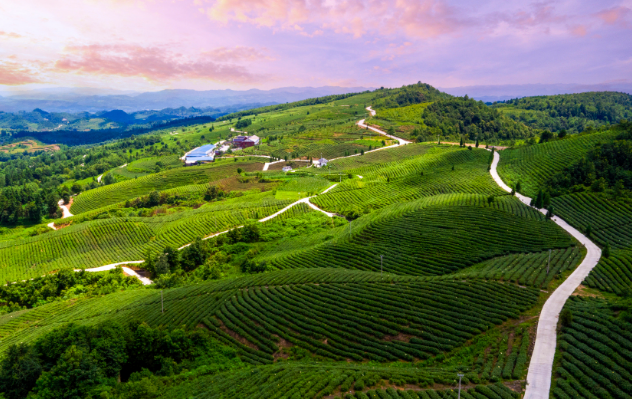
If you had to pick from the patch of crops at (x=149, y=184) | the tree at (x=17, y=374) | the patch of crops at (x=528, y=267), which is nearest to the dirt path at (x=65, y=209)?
the patch of crops at (x=149, y=184)

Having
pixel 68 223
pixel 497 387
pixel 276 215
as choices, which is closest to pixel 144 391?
pixel 497 387

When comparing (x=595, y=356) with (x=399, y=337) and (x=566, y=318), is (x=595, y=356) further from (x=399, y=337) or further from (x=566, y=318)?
(x=399, y=337)

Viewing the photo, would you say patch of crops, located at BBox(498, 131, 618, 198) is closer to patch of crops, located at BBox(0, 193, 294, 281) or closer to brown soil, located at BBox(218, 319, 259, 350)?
patch of crops, located at BBox(0, 193, 294, 281)

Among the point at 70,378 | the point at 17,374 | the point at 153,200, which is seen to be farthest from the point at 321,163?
the point at 17,374

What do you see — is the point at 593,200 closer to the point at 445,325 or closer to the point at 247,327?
the point at 445,325

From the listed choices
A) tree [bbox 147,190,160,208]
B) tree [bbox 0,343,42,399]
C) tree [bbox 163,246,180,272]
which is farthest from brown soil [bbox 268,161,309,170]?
tree [bbox 0,343,42,399]
